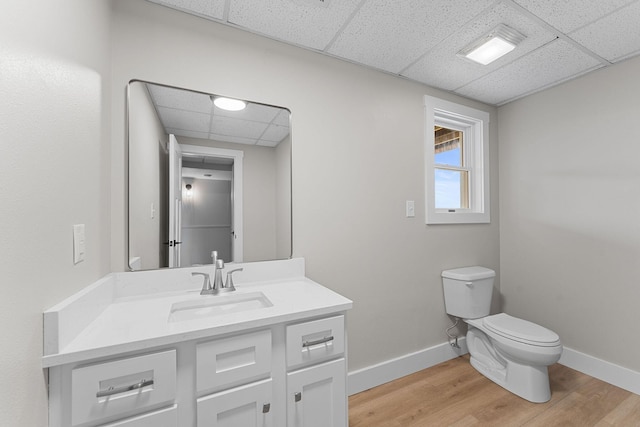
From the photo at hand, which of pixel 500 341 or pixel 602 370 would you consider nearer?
pixel 500 341

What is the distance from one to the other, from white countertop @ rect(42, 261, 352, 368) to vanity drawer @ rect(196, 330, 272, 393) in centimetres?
5

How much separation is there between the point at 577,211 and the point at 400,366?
6.02 feet

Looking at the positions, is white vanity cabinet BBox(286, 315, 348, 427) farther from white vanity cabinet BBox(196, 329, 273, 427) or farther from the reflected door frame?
the reflected door frame

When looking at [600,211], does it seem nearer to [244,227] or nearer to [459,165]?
[459,165]

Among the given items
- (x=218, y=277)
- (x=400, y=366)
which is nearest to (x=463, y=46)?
(x=218, y=277)

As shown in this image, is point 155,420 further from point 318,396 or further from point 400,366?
point 400,366

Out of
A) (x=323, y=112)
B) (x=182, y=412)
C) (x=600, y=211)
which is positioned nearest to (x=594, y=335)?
(x=600, y=211)

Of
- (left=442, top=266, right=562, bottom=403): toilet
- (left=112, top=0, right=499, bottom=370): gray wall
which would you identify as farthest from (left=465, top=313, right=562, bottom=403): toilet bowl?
(left=112, top=0, right=499, bottom=370): gray wall

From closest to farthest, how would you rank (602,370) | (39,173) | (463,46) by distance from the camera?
(39,173), (463,46), (602,370)

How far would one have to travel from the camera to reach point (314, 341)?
3.76 ft

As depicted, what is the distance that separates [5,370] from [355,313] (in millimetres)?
1635

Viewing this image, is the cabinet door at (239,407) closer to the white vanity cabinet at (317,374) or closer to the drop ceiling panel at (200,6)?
the white vanity cabinet at (317,374)

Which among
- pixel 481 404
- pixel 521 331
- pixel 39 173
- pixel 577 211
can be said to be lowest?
pixel 481 404

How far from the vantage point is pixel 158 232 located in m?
1.41
